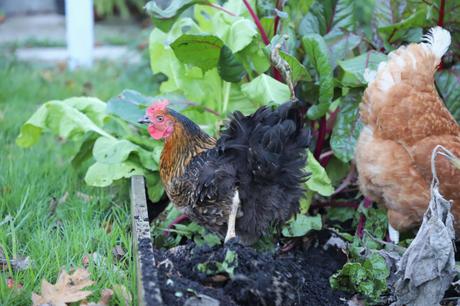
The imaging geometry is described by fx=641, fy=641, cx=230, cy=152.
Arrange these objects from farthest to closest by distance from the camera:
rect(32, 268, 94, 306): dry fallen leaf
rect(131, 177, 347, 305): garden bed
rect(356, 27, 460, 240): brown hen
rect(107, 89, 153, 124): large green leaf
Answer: rect(107, 89, 153, 124): large green leaf, rect(356, 27, 460, 240): brown hen, rect(32, 268, 94, 306): dry fallen leaf, rect(131, 177, 347, 305): garden bed

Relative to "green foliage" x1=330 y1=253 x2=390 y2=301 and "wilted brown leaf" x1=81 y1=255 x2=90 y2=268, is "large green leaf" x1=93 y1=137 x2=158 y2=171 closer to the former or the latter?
"wilted brown leaf" x1=81 y1=255 x2=90 y2=268

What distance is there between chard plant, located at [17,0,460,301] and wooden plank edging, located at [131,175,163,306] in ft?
1.18

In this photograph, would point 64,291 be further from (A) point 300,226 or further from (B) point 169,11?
(B) point 169,11

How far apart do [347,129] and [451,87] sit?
0.73 m

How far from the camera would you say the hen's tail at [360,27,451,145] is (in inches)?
143

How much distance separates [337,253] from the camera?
3646 millimetres

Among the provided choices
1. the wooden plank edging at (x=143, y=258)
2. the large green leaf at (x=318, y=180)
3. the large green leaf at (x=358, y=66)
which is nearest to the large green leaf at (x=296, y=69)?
the large green leaf at (x=358, y=66)

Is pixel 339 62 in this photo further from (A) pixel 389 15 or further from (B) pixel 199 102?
(B) pixel 199 102

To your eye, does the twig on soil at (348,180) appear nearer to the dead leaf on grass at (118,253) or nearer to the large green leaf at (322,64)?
the large green leaf at (322,64)

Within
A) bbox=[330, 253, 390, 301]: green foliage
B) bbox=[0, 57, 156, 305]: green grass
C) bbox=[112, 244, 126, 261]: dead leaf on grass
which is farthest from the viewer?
bbox=[112, 244, 126, 261]: dead leaf on grass

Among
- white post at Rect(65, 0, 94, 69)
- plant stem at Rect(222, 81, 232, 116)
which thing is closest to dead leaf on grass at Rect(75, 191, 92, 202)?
plant stem at Rect(222, 81, 232, 116)

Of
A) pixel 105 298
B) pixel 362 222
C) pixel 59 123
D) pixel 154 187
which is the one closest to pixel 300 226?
pixel 362 222

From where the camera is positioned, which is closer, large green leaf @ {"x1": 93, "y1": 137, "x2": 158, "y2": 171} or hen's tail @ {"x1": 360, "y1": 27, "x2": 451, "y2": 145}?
hen's tail @ {"x1": 360, "y1": 27, "x2": 451, "y2": 145}

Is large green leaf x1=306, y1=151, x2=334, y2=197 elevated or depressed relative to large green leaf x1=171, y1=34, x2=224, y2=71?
→ depressed
